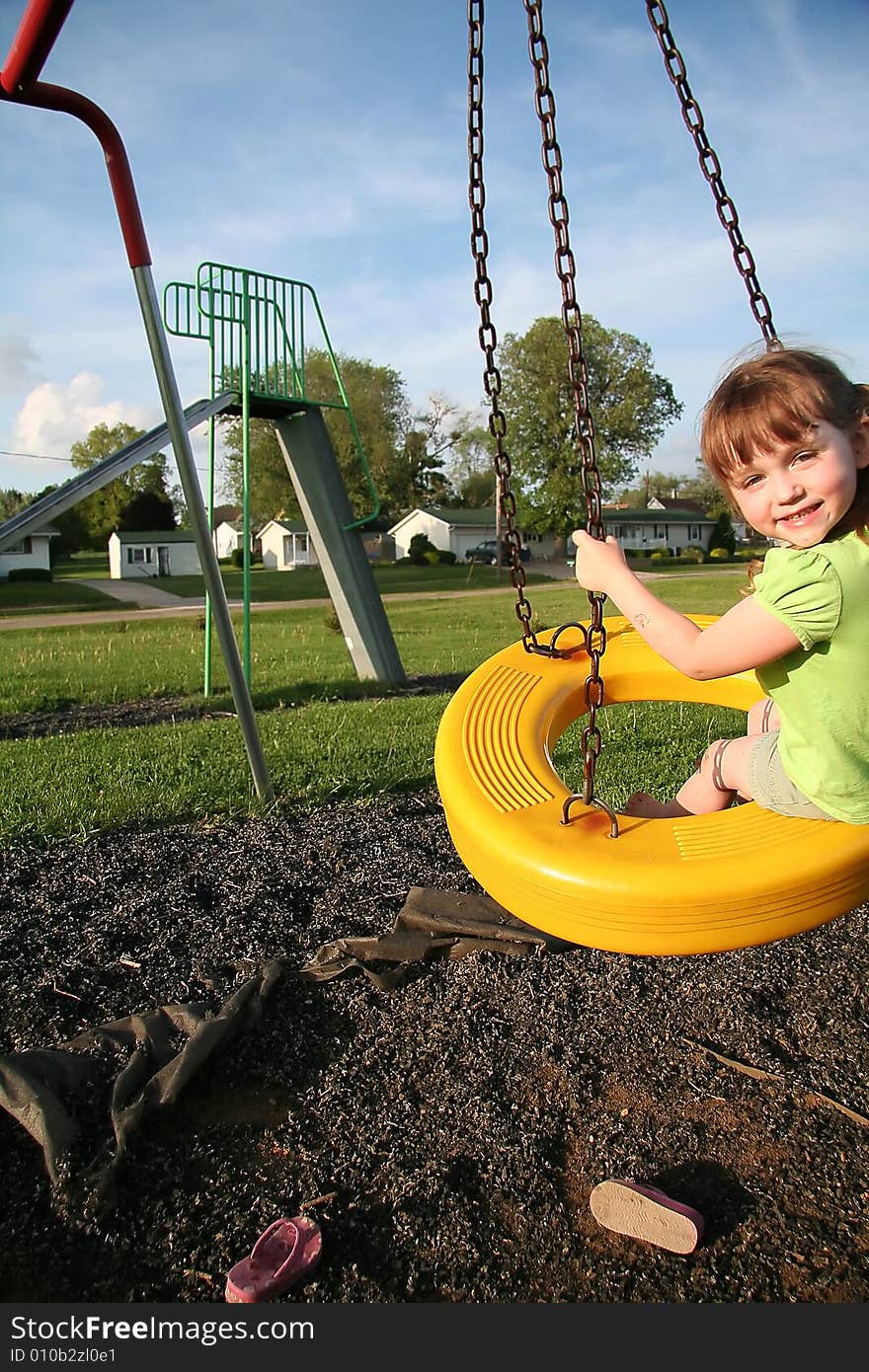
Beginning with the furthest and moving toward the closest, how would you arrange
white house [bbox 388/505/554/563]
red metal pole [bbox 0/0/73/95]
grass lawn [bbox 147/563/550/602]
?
white house [bbox 388/505/554/563] → grass lawn [bbox 147/563/550/602] → red metal pole [bbox 0/0/73/95]

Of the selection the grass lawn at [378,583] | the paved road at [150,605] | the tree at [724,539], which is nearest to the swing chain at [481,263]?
the paved road at [150,605]

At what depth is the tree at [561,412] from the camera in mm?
39531

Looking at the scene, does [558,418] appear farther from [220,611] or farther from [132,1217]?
[132,1217]

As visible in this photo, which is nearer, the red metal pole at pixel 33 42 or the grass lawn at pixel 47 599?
the red metal pole at pixel 33 42

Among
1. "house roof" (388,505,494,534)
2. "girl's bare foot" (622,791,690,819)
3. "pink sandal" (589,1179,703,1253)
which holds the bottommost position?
"pink sandal" (589,1179,703,1253)

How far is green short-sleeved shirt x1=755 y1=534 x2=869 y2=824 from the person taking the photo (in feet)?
5.84

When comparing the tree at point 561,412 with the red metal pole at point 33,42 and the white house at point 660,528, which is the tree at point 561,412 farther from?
the red metal pole at point 33,42

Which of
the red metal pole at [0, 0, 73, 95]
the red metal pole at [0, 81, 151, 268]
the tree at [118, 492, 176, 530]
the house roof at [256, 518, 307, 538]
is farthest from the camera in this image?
the house roof at [256, 518, 307, 538]

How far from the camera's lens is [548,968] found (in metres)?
2.72

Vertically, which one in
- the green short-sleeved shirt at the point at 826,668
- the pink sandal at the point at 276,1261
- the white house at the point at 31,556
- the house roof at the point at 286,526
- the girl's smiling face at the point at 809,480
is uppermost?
the house roof at the point at 286,526

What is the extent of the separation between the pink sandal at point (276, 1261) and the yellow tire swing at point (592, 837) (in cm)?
70

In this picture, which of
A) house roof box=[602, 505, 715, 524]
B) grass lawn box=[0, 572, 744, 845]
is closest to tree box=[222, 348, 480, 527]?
house roof box=[602, 505, 715, 524]

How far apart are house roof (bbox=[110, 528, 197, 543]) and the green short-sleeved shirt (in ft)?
145

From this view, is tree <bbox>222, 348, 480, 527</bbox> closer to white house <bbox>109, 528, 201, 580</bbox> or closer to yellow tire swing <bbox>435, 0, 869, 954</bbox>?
white house <bbox>109, 528, 201, 580</bbox>
